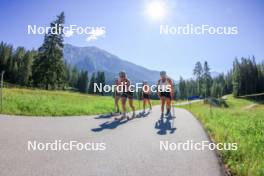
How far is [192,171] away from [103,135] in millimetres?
3548

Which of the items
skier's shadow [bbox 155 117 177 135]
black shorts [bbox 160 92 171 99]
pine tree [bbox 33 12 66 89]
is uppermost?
pine tree [bbox 33 12 66 89]

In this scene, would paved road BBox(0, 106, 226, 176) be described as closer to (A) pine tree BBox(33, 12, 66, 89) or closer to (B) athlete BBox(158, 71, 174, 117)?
(B) athlete BBox(158, 71, 174, 117)

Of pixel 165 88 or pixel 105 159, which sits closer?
pixel 105 159

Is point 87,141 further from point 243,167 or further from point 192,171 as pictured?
point 243,167

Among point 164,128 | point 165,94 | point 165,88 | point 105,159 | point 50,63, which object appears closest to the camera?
point 105,159

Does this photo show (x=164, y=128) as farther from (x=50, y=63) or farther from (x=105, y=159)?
(x=50, y=63)

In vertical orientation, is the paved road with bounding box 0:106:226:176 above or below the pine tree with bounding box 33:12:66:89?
below

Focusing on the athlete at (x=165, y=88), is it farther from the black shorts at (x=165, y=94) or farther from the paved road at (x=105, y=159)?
the paved road at (x=105, y=159)

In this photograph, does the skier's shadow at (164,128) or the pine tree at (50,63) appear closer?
the skier's shadow at (164,128)

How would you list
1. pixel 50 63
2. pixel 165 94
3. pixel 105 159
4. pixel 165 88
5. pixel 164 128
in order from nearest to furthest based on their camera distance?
pixel 105 159
pixel 164 128
pixel 165 88
pixel 165 94
pixel 50 63

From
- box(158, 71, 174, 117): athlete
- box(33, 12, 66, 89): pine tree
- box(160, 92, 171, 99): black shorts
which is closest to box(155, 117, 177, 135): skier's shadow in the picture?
box(158, 71, 174, 117): athlete

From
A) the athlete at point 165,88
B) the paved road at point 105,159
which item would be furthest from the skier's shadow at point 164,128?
the athlete at point 165,88

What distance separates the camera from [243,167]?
178 inches

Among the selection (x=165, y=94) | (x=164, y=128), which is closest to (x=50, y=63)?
(x=165, y=94)
